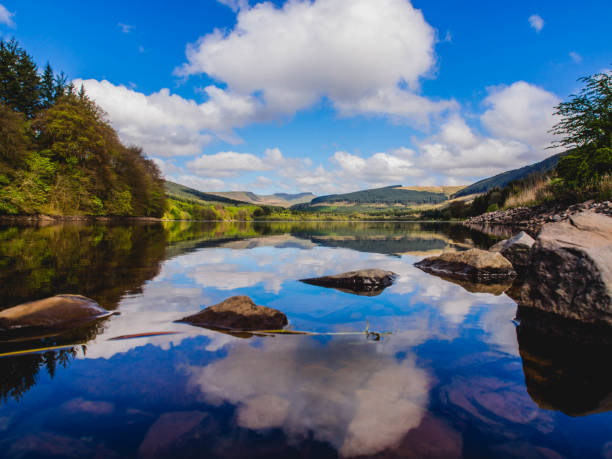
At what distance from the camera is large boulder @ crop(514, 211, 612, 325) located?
185 inches

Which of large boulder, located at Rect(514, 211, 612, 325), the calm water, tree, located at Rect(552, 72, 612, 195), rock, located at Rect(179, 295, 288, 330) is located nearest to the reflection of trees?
the calm water

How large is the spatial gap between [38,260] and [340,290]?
11.1 metres

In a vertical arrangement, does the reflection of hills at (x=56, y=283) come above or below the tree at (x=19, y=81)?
below

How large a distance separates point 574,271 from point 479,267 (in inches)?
183

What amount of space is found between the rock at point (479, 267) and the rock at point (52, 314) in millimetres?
9917

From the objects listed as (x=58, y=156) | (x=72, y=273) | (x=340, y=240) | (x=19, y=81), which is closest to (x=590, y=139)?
(x=340, y=240)

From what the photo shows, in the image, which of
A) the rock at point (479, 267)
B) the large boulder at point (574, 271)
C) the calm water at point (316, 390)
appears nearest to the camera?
the calm water at point (316, 390)

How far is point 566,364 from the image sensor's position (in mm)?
3660

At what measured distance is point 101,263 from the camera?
10.7 meters

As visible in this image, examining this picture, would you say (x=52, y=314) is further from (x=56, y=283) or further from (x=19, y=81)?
(x=19, y=81)

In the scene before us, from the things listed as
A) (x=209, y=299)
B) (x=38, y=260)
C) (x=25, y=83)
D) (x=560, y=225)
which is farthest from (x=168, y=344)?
(x=25, y=83)

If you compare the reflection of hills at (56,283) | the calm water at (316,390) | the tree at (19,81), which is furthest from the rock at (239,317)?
the tree at (19,81)

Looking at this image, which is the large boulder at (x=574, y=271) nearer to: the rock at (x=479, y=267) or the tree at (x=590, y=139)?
the rock at (x=479, y=267)

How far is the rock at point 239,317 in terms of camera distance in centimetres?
494
